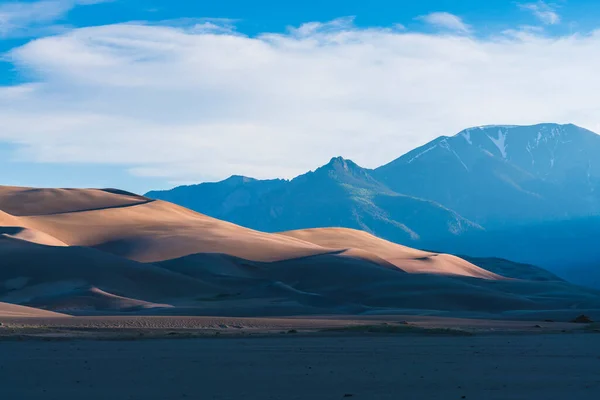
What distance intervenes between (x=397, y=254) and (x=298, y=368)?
135068 millimetres

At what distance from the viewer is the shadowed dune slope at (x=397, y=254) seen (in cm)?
13800

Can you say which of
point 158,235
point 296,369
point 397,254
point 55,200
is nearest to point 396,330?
point 296,369

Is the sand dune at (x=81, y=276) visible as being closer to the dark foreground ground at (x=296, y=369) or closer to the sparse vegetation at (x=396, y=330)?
the sparse vegetation at (x=396, y=330)

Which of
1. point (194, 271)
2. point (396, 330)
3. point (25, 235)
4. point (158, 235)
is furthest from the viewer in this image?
point (158, 235)

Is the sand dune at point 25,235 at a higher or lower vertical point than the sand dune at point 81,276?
higher

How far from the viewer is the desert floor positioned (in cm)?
1872

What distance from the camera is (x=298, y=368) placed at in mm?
23578

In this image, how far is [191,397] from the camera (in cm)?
1792

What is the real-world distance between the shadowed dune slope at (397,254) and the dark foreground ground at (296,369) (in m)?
99.4

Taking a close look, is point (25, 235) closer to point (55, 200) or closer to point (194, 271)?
point (194, 271)

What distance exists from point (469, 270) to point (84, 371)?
132m

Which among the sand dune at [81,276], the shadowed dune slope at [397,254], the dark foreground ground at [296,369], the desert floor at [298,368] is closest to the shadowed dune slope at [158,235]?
the shadowed dune slope at [397,254]

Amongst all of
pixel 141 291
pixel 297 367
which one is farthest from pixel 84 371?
pixel 141 291

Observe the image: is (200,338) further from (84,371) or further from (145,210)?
(145,210)
